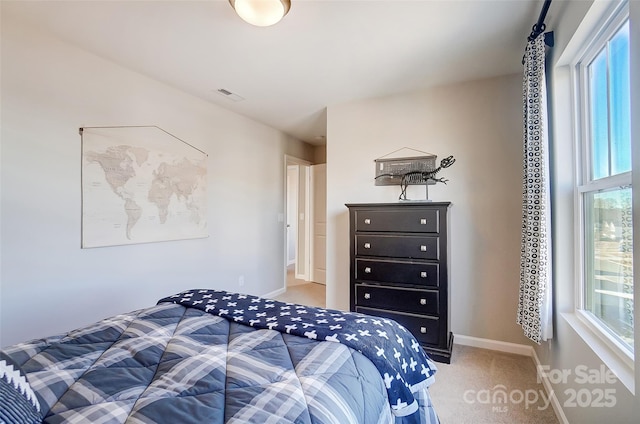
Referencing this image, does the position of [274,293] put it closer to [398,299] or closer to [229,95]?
[398,299]

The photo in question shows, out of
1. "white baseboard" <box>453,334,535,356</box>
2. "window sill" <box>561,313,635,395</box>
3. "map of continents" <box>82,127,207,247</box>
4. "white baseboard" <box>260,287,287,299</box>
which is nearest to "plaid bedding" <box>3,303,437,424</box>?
"window sill" <box>561,313,635,395</box>

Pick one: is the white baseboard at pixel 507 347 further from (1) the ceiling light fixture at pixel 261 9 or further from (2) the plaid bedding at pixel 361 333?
(1) the ceiling light fixture at pixel 261 9

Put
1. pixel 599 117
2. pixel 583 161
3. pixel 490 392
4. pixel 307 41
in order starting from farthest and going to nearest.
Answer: pixel 307 41 < pixel 490 392 < pixel 583 161 < pixel 599 117

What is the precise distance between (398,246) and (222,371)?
1.91 meters

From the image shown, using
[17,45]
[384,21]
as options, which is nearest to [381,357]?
[384,21]

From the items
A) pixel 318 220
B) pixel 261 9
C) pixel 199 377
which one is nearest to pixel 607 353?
pixel 199 377

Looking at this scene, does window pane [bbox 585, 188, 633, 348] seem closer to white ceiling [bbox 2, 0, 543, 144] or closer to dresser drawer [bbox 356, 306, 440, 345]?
dresser drawer [bbox 356, 306, 440, 345]

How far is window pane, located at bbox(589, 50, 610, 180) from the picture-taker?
1444mm

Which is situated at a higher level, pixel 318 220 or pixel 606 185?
pixel 606 185

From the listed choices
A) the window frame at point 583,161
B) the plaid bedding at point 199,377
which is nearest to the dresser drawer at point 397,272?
the window frame at point 583,161

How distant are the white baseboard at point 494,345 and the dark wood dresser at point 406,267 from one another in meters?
0.31

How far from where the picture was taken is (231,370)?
3.34ft

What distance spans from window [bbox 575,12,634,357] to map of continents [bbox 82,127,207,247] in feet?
10.6

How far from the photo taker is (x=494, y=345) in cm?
267
